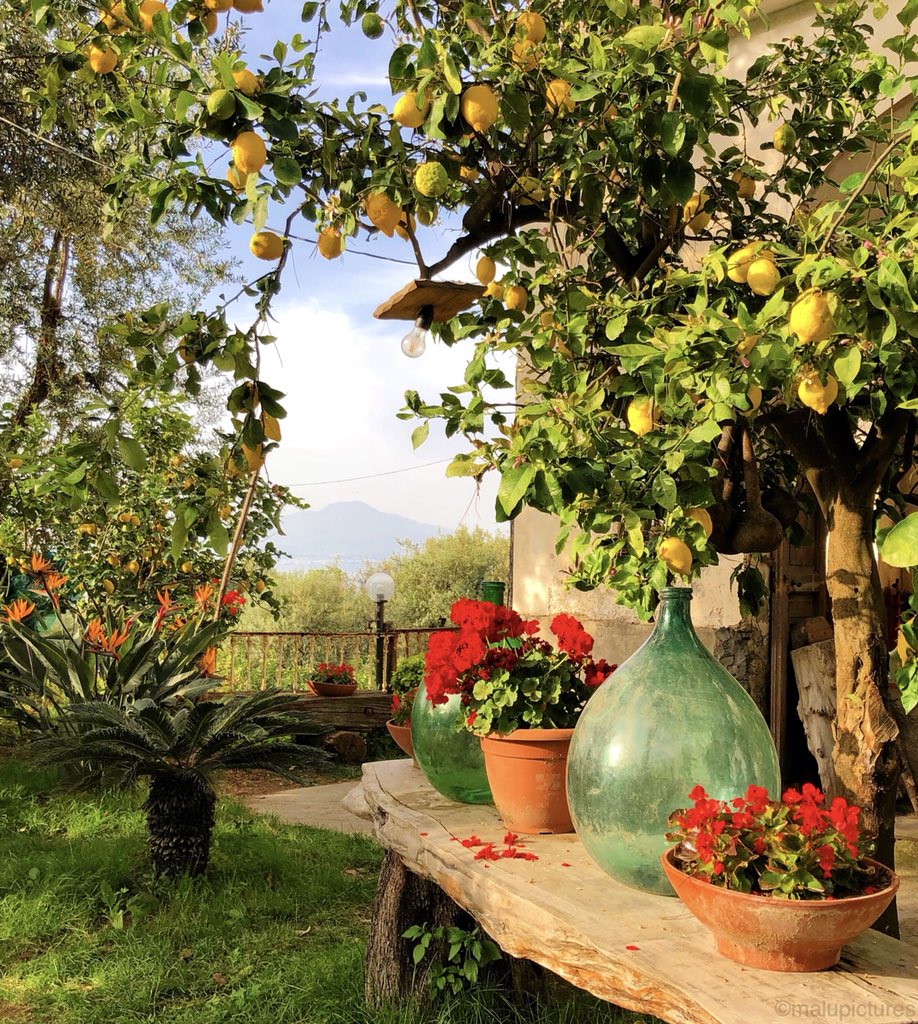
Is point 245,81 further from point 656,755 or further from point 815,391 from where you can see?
point 656,755

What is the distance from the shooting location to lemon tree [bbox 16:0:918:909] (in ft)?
4.65

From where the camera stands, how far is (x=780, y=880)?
4.44 ft

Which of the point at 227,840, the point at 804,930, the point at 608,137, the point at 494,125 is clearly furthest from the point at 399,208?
the point at 227,840

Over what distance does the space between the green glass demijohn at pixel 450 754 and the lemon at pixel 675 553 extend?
79 cm

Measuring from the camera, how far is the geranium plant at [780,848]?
136 centimetres

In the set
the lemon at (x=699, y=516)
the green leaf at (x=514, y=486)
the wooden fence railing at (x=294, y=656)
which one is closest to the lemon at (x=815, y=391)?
the lemon at (x=699, y=516)

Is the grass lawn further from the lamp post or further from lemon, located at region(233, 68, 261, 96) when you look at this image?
the lamp post

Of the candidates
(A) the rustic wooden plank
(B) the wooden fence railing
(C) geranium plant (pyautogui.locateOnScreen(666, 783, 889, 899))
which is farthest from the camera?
(B) the wooden fence railing

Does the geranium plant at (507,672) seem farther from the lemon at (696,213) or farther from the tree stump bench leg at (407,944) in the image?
the lemon at (696,213)

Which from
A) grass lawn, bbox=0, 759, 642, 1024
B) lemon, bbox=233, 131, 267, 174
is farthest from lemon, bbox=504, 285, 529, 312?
grass lawn, bbox=0, 759, 642, 1024

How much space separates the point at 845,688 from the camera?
6.71ft

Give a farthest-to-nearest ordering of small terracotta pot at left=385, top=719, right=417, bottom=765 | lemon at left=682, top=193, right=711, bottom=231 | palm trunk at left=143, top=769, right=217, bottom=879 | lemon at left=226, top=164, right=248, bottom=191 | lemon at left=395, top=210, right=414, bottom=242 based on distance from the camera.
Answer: palm trunk at left=143, top=769, right=217, bottom=879 → small terracotta pot at left=385, top=719, right=417, bottom=765 → lemon at left=682, top=193, right=711, bottom=231 → lemon at left=395, top=210, right=414, bottom=242 → lemon at left=226, top=164, right=248, bottom=191

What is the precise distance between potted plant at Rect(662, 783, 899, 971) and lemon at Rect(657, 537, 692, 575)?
0.37 m

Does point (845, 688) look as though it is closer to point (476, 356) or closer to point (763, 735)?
point (763, 735)
